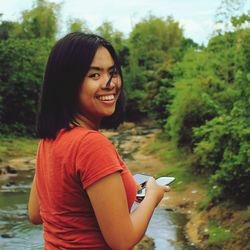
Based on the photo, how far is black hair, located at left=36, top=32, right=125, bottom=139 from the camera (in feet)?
5.81

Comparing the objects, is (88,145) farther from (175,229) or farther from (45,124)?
(175,229)

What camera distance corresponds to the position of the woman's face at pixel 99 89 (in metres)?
1.79

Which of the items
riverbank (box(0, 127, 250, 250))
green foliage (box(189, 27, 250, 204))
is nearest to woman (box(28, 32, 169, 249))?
riverbank (box(0, 127, 250, 250))

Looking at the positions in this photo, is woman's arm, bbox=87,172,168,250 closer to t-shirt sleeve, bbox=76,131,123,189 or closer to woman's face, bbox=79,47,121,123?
t-shirt sleeve, bbox=76,131,123,189

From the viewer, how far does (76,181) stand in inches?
66.5

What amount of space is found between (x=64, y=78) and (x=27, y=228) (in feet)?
31.2

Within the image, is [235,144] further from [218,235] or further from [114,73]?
[114,73]

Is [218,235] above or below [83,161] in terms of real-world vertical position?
below

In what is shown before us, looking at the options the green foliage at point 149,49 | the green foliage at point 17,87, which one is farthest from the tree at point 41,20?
the green foliage at point 17,87

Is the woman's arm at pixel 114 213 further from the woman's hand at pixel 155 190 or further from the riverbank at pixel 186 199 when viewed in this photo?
the riverbank at pixel 186 199

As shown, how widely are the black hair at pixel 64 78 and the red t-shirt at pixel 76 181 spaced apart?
0.06 m

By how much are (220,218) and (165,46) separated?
38.3 m

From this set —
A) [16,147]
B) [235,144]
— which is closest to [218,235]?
[235,144]

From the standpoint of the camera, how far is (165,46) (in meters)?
47.5
